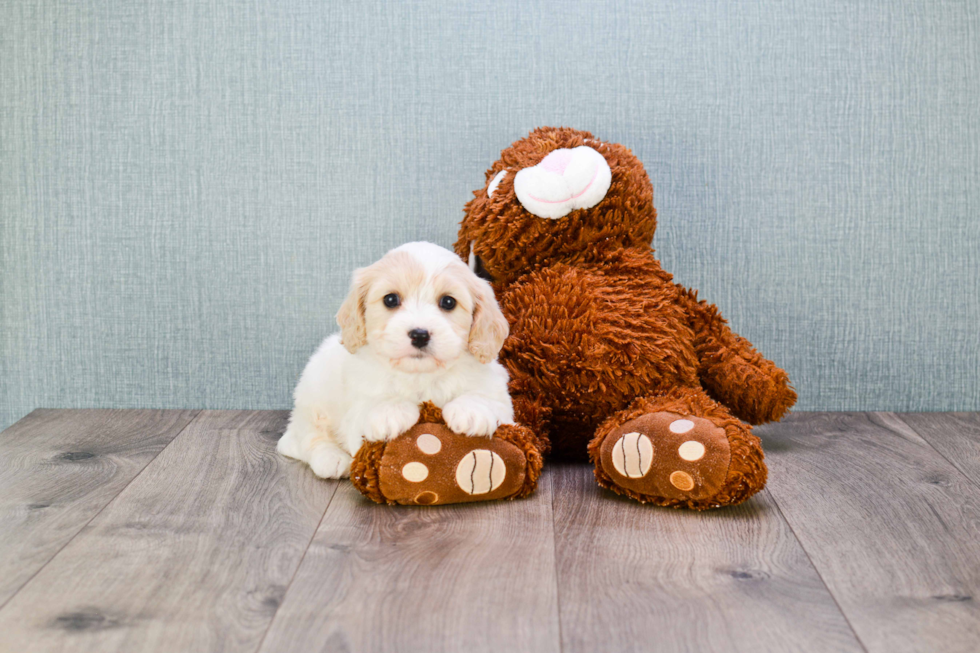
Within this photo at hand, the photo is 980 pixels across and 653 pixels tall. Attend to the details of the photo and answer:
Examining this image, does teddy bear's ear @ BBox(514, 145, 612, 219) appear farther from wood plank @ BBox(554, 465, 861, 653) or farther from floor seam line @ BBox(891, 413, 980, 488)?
floor seam line @ BBox(891, 413, 980, 488)

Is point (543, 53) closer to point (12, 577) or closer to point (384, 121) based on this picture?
point (384, 121)

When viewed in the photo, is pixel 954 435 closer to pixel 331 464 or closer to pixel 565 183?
pixel 565 183

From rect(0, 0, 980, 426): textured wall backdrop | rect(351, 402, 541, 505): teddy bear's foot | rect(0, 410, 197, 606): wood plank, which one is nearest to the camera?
rect(0, 410, 197, 606): wood plank

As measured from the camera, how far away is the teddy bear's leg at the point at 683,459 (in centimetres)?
135

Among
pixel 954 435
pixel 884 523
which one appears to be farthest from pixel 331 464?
pixel 954 435

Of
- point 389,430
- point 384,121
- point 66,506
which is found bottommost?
point 66,506

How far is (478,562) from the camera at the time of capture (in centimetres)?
119

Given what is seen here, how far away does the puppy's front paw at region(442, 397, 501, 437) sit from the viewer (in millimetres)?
1367

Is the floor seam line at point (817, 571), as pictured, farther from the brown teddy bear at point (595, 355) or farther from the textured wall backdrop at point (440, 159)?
the textured wall backdrop at point (440, 159)

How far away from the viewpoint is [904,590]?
3.64ft

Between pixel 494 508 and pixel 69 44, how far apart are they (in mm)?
1428

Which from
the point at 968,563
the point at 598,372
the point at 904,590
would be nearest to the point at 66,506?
the point at 598,372

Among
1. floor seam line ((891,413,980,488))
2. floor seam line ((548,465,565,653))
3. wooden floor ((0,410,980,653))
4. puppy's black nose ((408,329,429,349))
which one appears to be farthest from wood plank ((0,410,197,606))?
floor seam line ((891,413,980,488))

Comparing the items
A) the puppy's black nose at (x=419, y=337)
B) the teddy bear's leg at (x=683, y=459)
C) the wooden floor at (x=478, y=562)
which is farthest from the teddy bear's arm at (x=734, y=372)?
the puppy's black nose at (x=419, y=337)
